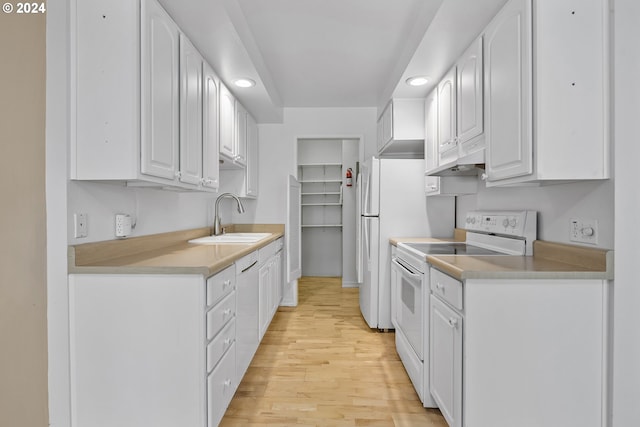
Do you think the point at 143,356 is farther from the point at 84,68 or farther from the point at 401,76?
the point at 401,76

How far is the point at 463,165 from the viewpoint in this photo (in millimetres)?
2055

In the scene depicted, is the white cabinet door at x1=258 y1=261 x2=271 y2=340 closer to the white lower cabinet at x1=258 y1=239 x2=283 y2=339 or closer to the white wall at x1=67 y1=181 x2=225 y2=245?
the white lower cabinet at x1=258 y1=239 x2=283 y2=339

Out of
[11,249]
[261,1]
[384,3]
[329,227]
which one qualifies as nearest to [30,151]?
[11,249]

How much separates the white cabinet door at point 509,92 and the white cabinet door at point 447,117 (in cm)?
51

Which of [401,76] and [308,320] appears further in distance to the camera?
[308,320]

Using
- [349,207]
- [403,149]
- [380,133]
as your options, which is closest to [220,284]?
[403,149]

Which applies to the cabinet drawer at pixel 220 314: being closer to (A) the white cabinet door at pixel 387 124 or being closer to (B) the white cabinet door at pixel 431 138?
(B) the white cabinet door at pixel 431 138

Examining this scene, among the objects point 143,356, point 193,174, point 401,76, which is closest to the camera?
point 143,356

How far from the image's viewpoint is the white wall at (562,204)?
136 centimetres

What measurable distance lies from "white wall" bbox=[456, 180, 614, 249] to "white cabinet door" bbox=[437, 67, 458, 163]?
0.42 meters

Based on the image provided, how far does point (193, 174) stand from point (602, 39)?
2100mm

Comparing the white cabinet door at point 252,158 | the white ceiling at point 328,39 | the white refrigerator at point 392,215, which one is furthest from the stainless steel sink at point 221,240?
the white ceiling at point 328,39

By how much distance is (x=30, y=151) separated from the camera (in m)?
1.38

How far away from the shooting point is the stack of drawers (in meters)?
1.50
